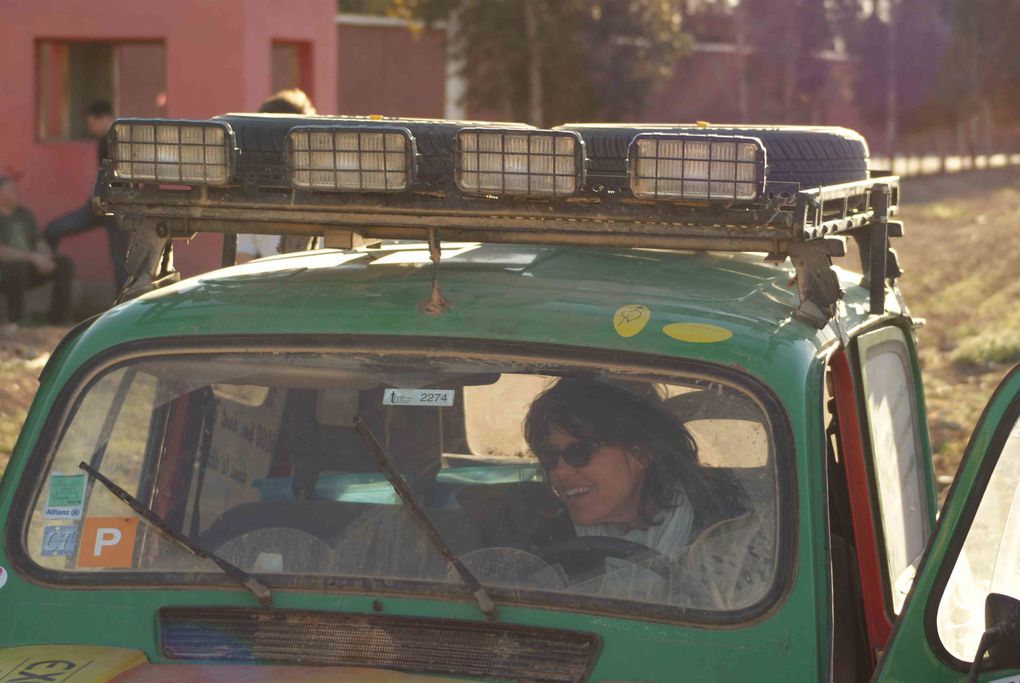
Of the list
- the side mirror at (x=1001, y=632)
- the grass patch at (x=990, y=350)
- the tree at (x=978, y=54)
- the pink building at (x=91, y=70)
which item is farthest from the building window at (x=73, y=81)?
the tree at (x=978, y=54)

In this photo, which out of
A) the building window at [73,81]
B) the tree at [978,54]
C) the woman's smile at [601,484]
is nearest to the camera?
the woman's smile at [601,484]

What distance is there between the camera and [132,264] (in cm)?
337

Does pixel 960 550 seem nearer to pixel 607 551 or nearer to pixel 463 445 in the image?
pixel 607 551

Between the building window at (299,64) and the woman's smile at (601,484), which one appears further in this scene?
the building window at (299,64)

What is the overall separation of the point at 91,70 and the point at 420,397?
14460mm

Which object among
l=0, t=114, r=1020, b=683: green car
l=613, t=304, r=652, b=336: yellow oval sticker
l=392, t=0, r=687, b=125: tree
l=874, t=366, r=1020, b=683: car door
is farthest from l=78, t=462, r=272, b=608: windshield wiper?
l=392, t=0, r=687, b=125: tree

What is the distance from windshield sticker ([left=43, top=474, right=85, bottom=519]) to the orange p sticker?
3 centimetres

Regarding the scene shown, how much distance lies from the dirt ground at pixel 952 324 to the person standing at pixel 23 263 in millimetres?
393

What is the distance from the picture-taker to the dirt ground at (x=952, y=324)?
995 centimetres

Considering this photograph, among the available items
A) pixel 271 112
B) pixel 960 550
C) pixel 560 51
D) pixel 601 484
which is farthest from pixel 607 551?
pixel 560 51

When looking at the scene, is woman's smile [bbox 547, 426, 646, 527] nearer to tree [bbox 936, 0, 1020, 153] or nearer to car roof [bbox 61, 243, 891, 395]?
car roof [bbox 61, 243, 891, 395]

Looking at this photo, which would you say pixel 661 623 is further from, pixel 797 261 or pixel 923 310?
pixel 923 310

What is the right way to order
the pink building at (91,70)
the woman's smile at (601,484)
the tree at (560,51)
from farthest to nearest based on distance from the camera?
1. the tree at (560,51)
2. the pink building at (91,70)
3. the woman's smile at (601,484)

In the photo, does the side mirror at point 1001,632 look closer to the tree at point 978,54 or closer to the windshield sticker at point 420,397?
the windshield sticker at point 420,397
